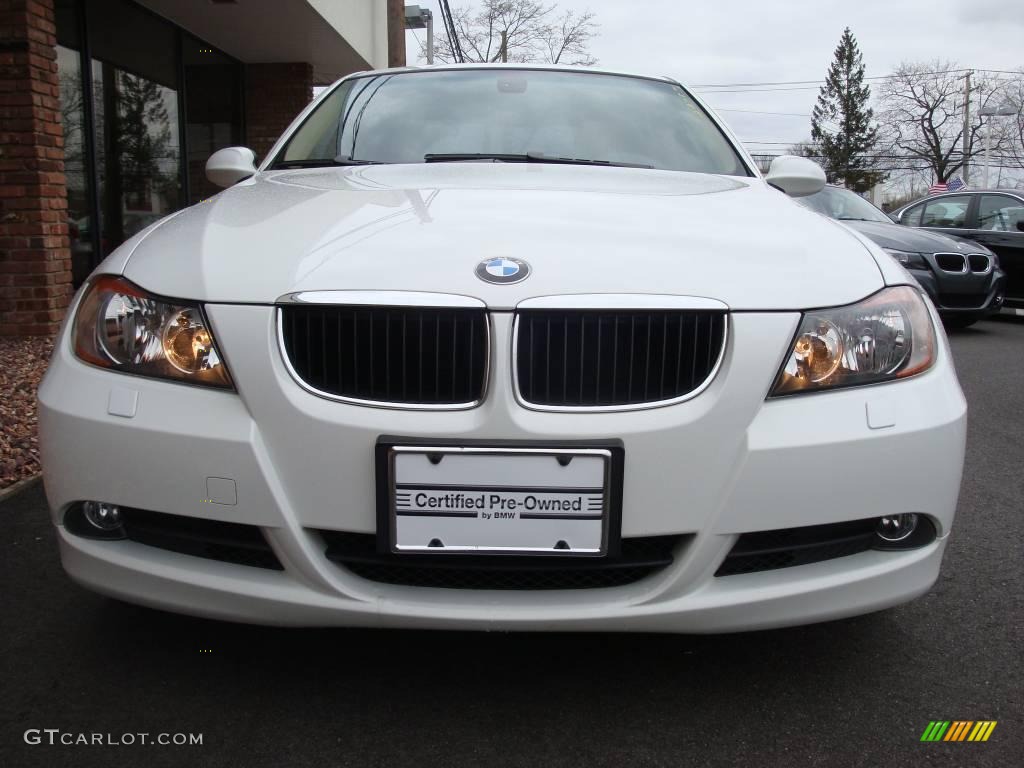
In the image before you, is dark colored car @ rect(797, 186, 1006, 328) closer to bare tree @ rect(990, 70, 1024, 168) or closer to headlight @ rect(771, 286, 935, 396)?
headlight @ rect(771, 286, 935, 396)

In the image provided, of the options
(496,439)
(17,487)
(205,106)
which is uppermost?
(205,106)

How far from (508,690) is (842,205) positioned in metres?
8.41

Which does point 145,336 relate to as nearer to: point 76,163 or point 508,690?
point 508,690

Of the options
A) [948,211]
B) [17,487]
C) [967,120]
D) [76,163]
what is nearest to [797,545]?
[17,487]

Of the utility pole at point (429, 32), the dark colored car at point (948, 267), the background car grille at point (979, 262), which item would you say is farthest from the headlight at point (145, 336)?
the utility pole at point (429, 32)

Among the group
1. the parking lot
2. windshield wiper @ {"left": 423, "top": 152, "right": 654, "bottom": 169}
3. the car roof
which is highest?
the car roof

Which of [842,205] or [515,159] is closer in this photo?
[515,159]

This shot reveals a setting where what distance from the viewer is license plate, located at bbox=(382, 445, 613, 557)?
5.25 ft

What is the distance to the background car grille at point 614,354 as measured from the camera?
1.67 m

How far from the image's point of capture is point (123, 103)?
862 cm

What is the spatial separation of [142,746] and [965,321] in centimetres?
916

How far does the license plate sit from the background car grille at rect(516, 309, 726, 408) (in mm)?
133

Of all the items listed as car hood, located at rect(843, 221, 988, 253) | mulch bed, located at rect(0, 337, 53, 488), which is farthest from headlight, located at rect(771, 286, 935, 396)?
car hood, located at rect(843, 221, 988, 253)

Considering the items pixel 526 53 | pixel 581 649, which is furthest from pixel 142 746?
pixel 526 53
